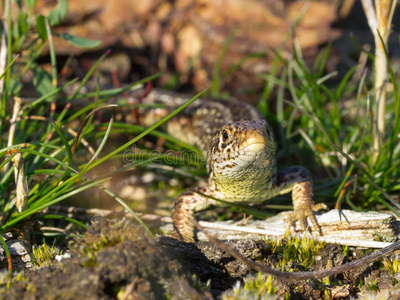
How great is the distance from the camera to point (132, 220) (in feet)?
13.2

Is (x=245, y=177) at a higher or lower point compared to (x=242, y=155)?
lower

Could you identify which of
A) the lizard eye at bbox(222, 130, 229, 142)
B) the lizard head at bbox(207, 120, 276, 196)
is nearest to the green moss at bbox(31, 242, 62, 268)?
the lizard head at bbox(207, 120, 276, 196)

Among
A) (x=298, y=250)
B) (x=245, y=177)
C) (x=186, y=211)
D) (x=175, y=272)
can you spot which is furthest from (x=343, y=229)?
(x=175, y=272)

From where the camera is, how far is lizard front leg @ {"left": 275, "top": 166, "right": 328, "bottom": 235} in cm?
350

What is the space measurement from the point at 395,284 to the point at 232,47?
18.2ft

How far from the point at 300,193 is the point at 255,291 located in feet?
5.47

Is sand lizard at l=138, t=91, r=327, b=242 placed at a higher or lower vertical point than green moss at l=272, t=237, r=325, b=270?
higher

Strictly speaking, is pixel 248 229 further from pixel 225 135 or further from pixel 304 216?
pixel 225 135

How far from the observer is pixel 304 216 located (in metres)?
3.50

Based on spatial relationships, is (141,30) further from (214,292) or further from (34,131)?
(214,292)

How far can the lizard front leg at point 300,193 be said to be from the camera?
3502 millimetres

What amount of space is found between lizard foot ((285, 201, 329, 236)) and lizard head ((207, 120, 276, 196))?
0.42 m

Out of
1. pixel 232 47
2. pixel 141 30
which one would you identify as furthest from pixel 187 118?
pixel 141 30

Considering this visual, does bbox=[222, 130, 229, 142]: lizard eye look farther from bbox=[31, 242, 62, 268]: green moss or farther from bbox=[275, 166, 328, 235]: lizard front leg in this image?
bbox=[31, 242, 62, 268]: green moss
